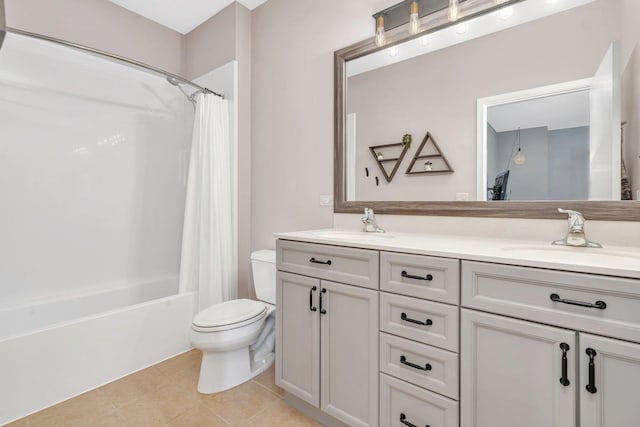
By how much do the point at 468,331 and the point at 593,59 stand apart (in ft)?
4.06

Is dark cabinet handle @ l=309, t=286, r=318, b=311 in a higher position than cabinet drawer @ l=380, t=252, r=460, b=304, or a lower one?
lower

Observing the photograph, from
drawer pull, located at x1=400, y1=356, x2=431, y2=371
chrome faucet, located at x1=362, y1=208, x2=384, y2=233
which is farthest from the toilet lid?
→ drawer pull, located at x1=400, y1=356, x2=431, y2=371

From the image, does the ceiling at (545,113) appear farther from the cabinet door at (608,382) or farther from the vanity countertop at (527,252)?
the cabinet door at (608,382)

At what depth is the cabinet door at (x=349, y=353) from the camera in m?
1.27

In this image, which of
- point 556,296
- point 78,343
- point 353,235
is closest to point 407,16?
point 353,235

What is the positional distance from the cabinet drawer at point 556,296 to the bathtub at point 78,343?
1.99m

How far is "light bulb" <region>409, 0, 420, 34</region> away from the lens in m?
1.61

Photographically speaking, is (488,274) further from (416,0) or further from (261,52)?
(261,52)

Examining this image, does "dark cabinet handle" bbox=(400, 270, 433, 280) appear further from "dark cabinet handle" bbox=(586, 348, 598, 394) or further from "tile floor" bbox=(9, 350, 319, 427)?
"tile floor" bbox=(9, 350, 319, 427)

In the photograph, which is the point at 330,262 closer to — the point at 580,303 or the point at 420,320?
the point at 420,320

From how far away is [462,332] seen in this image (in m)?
1.05

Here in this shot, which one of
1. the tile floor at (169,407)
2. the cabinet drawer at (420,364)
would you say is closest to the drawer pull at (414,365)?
the cabinet drawer at (420,364)

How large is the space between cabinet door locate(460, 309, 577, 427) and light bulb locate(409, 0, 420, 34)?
1.47m

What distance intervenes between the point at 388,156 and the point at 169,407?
1876 mm
